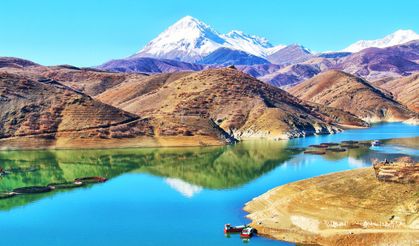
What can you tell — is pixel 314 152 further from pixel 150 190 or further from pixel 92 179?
pixel 150 190

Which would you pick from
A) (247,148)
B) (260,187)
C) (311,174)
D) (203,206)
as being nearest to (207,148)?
(247,148)

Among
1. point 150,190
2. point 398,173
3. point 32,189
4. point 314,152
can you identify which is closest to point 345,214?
point 398,173

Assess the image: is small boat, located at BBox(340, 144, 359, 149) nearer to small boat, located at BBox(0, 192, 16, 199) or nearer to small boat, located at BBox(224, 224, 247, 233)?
small boat, located at BBox(0, 192, 16, 199)

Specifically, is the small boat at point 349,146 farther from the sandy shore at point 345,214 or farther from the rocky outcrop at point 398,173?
the rocky outcrop at point 398,173

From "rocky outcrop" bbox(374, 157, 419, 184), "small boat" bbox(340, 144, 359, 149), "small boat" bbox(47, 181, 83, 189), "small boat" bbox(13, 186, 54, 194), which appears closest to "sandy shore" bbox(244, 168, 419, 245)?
"rocky outcrop" bbox(374, 157, 419, 184)

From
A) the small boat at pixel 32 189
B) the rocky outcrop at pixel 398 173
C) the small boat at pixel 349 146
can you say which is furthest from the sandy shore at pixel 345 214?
the small boat at pixel 349 146
